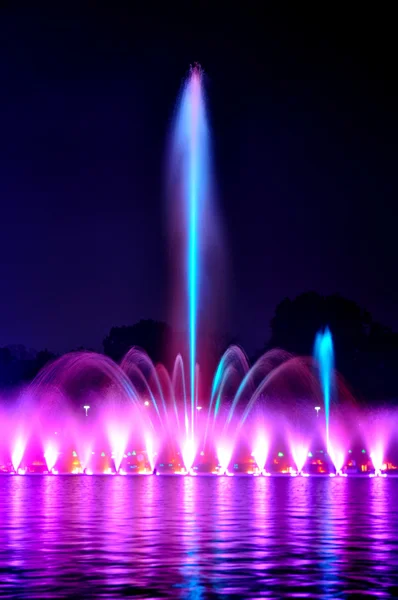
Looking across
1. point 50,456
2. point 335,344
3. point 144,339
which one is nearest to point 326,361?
point 335,344

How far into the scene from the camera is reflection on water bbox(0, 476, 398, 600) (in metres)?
13.7

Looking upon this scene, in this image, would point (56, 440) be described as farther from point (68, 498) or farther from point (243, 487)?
point (68, 498)

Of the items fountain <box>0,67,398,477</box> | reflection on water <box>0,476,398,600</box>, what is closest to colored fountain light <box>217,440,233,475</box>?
fountain <box>0,67,398,477</box>

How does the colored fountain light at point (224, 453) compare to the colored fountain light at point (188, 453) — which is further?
the colored fountain light at point (224, 453)

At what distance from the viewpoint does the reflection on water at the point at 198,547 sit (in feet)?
44.9

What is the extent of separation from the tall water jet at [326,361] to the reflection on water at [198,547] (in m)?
45.5

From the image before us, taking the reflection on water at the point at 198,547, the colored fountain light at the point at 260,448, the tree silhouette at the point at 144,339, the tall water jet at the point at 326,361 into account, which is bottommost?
the reflection on water at the point at 198,547

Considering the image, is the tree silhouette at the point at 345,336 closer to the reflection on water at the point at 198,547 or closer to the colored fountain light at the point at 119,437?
the colored fountain light at the point at 119,437

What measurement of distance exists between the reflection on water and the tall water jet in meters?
45.5

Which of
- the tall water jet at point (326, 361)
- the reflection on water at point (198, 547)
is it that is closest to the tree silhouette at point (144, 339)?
the tall water jet at point (326, 361)

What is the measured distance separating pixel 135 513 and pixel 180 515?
1.20m

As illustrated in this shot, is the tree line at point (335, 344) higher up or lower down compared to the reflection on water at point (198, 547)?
higher up

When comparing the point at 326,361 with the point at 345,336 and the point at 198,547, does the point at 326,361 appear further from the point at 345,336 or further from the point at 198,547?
the point at 198,547

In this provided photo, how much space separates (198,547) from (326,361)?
226 ft
